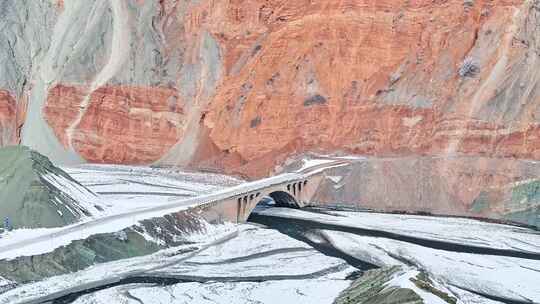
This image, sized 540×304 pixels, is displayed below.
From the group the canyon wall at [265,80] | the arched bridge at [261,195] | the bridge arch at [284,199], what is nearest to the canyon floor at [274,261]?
the arched bridge at [261,195]

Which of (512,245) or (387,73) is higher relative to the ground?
(387,73)

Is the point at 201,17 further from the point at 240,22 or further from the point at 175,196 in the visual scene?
the point at 175,196

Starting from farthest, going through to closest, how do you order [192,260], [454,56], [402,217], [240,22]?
1. [240,22]
2. [454,56]
3. [402,217]
4. [192,260]

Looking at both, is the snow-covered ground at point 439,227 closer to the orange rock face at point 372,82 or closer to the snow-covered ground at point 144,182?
the snow-covered ground at point 144,182

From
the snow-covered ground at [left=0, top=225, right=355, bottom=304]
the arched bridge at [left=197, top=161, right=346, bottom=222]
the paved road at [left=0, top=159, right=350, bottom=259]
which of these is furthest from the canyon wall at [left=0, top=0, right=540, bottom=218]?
the snow-covered ground at [left=0, top=225, right=355, bottom=304]

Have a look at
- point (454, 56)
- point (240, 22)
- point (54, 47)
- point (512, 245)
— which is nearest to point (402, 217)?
point (512, 245)

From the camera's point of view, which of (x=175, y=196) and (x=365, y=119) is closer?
(x=175, y=196)

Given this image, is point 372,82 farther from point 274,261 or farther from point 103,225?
point 103,225
